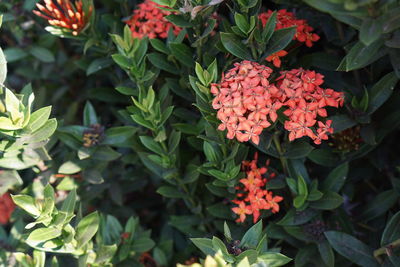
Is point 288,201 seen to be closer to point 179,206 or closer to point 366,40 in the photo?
point 179,206

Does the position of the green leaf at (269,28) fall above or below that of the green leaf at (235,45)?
above

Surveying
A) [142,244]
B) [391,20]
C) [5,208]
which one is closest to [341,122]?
[391,20]

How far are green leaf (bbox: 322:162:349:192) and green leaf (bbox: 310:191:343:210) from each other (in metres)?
0.03

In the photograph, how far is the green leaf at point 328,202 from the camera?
73.3 inches

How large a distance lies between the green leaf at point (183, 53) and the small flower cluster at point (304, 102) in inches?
16.0

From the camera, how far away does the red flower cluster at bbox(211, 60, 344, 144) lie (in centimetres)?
154

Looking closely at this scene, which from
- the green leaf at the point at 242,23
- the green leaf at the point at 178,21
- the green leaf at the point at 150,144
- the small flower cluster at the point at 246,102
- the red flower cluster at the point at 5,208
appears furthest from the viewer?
the red flower cluster at the point at 5,208

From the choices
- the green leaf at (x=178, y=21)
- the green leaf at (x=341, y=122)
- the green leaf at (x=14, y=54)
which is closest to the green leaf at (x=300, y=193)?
the green leaf at (x=341, y=122)

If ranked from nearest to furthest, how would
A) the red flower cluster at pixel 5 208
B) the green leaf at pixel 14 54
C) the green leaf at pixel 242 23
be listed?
the green leaf at pixel 242 23
the green leaf at pixel 14 54
the red flower cluster at pixel 5 208

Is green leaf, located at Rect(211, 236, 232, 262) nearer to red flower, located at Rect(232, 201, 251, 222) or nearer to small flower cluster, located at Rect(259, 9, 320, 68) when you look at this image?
red flower, located at Rect(232, 201, 251, 222)

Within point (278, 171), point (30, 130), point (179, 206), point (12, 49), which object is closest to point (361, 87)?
point (278, 171)

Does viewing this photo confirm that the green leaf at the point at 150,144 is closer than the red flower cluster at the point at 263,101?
No

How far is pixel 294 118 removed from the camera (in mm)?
1604

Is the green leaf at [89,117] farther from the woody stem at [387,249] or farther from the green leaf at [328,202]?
the woody stem at [387,249]
